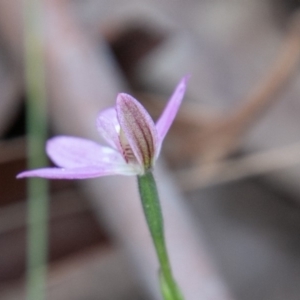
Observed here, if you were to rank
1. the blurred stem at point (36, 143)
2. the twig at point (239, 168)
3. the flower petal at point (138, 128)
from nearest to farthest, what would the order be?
1. the flower petal at point (138, 128)
2. the blurred stem at point (36, 143)
3. the twig at point (239, 168)

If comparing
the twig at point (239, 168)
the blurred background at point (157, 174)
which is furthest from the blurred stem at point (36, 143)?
the twig at point (239, 168)

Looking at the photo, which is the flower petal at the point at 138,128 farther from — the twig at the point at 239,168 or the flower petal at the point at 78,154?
the twig at the point at 239,168

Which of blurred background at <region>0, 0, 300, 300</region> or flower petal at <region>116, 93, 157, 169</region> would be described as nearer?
flower petal at <region>116, 93, 157, 169</region>

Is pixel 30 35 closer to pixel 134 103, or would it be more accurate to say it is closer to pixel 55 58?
pixel 55 58

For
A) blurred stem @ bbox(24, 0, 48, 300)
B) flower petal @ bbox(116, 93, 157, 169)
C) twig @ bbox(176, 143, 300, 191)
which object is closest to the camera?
flower petal @ bbox(116, 93, 157, 169)

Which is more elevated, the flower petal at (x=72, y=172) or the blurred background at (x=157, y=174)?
the blurred background at (x=157, y=174)

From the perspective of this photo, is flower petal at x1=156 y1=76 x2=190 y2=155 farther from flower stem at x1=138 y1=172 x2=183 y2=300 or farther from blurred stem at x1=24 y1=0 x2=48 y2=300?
blurred stem at x1=24 y1=0 x2=48 y2=300

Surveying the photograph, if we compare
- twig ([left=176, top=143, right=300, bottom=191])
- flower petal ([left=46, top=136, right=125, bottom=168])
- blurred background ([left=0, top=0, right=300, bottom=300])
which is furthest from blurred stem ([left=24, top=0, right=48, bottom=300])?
flower petal ([left=46, top=136, right=125, bottom=168])
